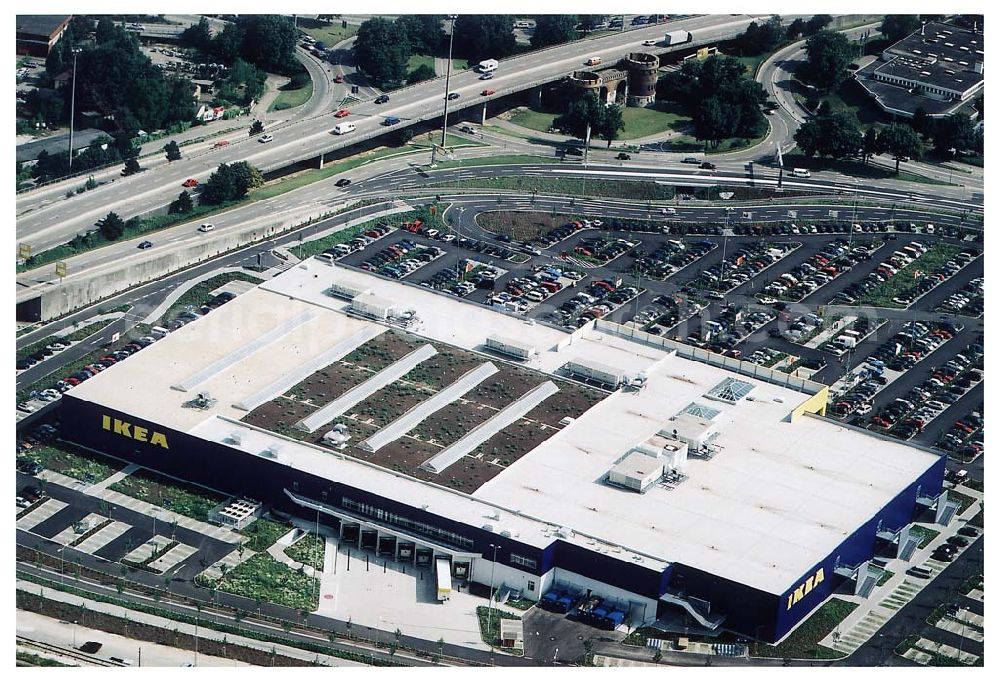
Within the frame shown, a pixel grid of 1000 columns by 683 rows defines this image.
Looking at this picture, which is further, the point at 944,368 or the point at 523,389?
the point at 944,368

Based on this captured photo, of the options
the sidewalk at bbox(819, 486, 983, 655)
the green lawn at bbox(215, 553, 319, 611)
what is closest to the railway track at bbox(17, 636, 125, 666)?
the green lawn at bbox(215, 553, 319, 611)

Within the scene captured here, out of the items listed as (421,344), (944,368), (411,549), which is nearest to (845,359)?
(944,368)

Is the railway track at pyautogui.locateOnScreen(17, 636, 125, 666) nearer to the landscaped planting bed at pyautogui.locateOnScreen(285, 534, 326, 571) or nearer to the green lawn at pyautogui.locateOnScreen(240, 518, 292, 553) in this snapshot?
the green lawn at pyautogui.locateOnScreen(240, 518, 292, 553)

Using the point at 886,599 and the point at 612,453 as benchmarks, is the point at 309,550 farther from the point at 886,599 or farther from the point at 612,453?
the point at 886,599

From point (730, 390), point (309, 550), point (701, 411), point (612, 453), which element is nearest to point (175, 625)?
point (309, 550)

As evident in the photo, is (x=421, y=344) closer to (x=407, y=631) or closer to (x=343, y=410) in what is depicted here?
(x=343, y=410)

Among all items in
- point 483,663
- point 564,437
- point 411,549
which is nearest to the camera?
point 483,663
